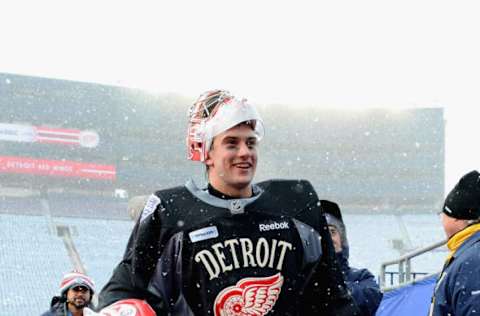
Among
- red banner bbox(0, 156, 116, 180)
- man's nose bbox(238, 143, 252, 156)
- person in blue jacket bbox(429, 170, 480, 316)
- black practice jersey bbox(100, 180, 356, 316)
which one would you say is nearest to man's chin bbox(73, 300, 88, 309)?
person in blue jacket bbox(429, 170, 480, 316)

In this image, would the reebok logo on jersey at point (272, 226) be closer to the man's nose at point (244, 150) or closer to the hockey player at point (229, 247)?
the hockey player at point (229, 247)

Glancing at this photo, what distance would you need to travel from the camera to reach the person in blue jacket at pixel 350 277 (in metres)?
3.75

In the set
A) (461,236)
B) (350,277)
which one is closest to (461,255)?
(461,236)

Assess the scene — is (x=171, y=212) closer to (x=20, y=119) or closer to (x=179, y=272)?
(x=179, y=272)

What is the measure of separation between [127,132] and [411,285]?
96.9ft

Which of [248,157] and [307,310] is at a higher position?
[248,157]

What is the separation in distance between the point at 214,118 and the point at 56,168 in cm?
3210

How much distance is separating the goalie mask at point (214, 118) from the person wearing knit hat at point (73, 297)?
3.85 m

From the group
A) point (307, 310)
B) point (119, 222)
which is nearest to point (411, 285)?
point (307, 310)

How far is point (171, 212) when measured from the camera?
2424 millimetres

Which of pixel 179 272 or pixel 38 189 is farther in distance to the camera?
pixel 38 189

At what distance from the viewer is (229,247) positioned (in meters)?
2.37

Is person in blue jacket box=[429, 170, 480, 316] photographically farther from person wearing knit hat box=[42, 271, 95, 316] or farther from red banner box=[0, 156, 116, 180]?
red banner box=[0, 156, 116, 180]

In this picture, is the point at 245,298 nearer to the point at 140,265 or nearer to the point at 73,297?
the point at 140,265
